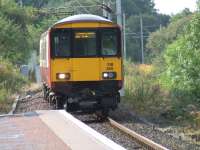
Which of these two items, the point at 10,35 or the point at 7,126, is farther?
the point at 10,35

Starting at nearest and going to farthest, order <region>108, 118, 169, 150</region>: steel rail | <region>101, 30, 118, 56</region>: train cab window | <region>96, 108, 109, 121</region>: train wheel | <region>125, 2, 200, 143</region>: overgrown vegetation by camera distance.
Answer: <region>108, 118, 169, 150</region>: steel rail
<region>101, 30, 118, 56</region>: train cab window
<region>96, 108, 109, 121</region>: train wheel
<region>125, 2, 200, 143</region>: overgrown vegetation

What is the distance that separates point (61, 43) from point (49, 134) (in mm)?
6572

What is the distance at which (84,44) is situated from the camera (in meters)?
21.2

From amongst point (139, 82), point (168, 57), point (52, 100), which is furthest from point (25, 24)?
point (52, 100)

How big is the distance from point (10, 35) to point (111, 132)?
30.7m

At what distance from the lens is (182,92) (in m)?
27.5

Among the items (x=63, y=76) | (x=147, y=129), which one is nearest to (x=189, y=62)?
(x=63, y=76)

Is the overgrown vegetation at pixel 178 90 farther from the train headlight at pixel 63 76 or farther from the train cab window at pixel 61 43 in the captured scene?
the train cab window at pixel 61 43

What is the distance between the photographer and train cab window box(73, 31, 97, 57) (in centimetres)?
2111

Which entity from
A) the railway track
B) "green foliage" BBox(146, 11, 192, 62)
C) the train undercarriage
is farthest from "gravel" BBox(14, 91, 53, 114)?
"green foliage" BBox(146, 11, 192, 62)

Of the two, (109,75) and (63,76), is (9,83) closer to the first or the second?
(63,76)

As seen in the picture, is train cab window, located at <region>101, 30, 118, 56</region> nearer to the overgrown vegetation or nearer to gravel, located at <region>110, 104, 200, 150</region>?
gravel, located at <region>110, 104, 200, 150</region>

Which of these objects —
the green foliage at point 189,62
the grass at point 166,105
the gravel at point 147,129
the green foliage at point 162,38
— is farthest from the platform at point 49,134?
the green foliage at point 162,38

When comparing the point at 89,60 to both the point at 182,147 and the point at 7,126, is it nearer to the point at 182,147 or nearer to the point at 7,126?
the point at 7,126
